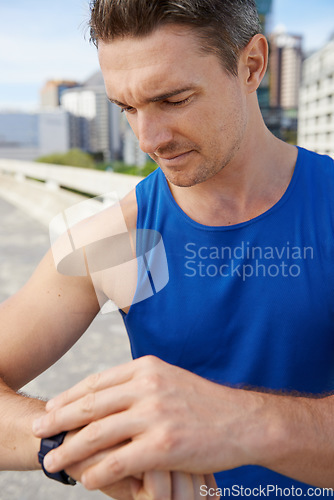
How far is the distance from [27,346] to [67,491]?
142 centimetres

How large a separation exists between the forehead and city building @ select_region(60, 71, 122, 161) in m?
112

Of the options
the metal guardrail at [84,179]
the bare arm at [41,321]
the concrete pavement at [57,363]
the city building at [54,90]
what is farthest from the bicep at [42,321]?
the city building at [54,90]

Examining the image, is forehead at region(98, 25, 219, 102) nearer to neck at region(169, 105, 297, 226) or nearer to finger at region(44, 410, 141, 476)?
neck at region(169, 105, 297, 226)

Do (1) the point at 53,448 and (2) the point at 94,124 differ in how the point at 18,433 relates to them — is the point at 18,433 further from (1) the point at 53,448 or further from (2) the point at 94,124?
(2) the point at 94,124

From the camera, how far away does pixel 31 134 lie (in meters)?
109

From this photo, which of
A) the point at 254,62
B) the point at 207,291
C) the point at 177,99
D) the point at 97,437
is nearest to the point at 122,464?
the point at 97,437

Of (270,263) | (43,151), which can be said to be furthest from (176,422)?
(43,151)

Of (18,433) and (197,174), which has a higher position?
(197,174)

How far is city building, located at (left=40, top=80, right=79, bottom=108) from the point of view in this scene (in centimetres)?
13350

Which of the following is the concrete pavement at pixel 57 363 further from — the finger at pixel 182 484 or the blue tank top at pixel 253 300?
the finger at pixel 182 484

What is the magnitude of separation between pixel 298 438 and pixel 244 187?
87cm

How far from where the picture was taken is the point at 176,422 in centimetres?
113

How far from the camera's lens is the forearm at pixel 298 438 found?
1196 mm

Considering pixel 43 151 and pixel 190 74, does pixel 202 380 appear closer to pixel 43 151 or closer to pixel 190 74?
pixel 190 74
